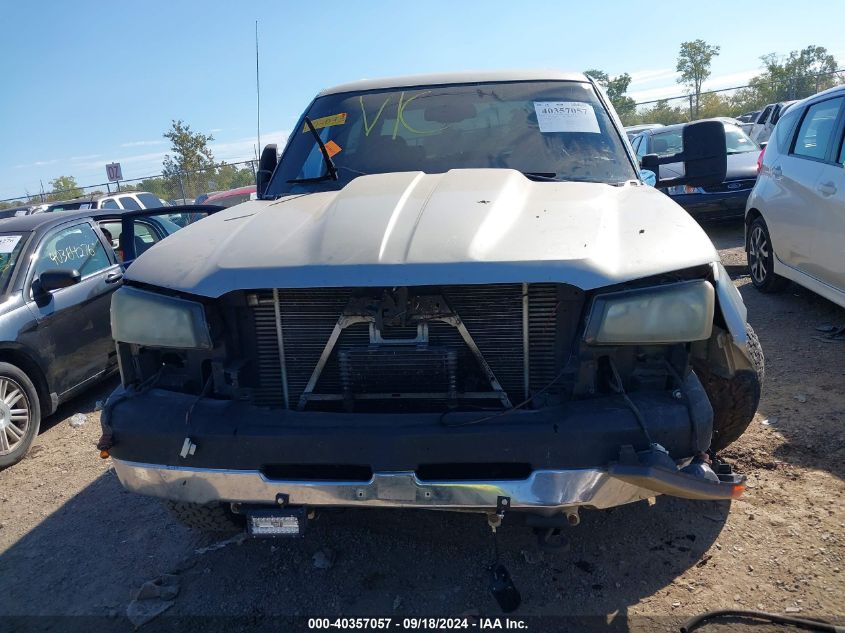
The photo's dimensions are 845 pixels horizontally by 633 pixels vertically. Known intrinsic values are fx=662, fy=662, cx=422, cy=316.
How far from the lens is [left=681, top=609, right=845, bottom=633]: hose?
7.39 feet

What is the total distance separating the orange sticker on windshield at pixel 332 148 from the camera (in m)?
3.55

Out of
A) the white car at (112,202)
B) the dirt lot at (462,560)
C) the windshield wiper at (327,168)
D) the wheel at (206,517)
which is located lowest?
the dirt lot at (462,560)

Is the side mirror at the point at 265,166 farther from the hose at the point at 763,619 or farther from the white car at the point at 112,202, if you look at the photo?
the white car at the point at 112,202

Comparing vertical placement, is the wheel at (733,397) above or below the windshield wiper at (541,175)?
below

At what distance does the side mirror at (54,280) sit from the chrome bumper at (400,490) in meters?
2.82

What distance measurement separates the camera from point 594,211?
8.27 ft

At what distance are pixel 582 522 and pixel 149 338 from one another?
202cm

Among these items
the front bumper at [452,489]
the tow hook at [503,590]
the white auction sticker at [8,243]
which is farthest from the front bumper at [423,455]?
the white auction sticker at [8,243]

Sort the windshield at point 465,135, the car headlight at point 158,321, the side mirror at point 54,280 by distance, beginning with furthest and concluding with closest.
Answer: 1. the side mirror at point 54,280
2. the windshield at point 465,135
3. the car headlight at point 158,321

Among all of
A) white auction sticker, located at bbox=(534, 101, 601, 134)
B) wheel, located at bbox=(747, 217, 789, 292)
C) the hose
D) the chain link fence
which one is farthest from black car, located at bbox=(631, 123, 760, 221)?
the chain link fence

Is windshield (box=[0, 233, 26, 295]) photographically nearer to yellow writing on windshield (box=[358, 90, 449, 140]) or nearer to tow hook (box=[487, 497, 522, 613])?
yellow writing on windshield (box=[358, 90, 449, 140])

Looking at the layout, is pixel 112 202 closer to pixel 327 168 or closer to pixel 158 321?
pixel 327 168

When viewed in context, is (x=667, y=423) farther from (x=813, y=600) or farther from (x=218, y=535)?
(x=218, y=535)

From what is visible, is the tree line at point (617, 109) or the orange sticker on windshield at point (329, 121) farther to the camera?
the tree line at point (617, 109)
